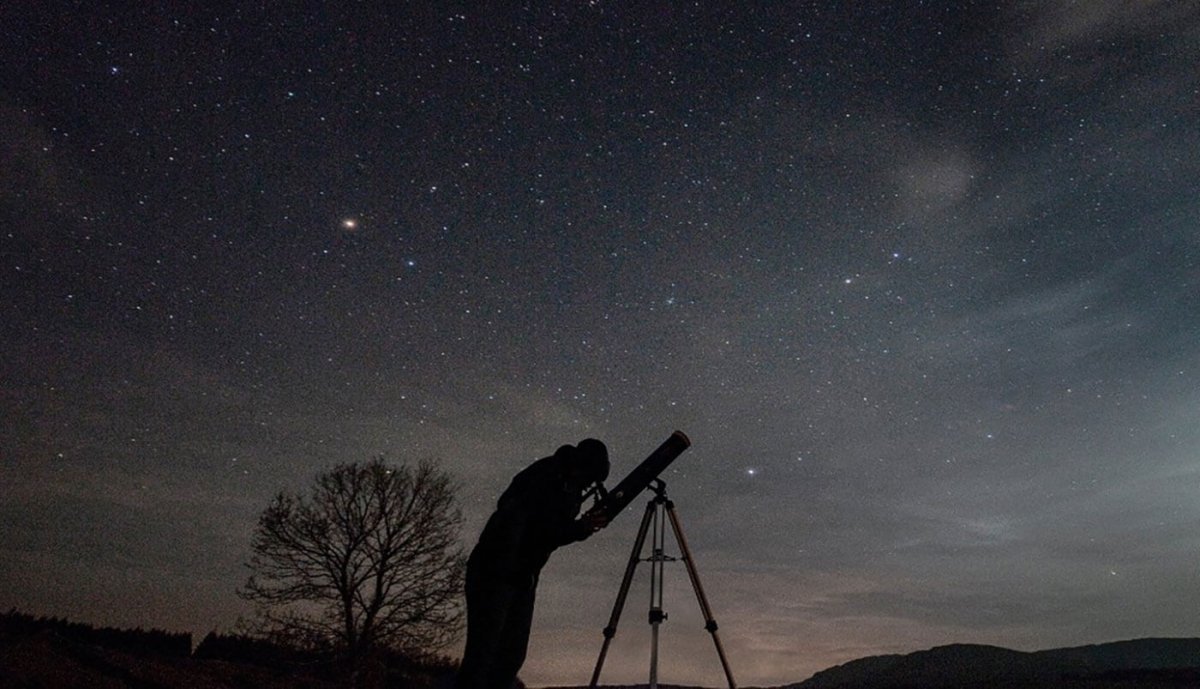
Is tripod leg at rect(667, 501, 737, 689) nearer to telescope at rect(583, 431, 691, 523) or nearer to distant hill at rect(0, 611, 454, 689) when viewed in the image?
telescope at rect(583, 431, 691, 523)

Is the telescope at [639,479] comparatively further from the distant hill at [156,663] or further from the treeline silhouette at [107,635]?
the treeline silhouette at [107,635]

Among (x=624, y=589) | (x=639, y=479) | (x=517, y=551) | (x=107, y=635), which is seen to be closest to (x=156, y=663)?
(x=107, y=635)

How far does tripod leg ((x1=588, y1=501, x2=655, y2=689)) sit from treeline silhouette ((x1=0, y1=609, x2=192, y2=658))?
16.9m

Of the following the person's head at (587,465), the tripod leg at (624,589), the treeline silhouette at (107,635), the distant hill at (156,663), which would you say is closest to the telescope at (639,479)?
the person's head at (587,465)

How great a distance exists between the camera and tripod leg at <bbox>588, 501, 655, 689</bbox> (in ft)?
21.6

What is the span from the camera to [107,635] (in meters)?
19.3

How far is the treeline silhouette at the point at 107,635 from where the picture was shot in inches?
659

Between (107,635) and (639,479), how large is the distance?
831 inches

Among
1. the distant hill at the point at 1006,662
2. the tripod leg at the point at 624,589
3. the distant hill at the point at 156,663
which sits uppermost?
the tripod leg at the point at 624,589

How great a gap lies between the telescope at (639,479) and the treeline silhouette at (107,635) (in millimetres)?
18351

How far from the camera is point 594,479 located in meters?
4.44

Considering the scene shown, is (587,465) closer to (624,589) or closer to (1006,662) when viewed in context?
(624,589)

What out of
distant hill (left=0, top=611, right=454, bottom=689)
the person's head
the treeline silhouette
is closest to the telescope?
the person's head

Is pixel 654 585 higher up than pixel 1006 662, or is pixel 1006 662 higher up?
pixel 654 585
